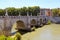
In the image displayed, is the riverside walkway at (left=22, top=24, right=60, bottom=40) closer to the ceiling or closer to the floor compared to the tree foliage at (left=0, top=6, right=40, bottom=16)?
closer to the floor

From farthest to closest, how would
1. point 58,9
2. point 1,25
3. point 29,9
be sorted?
point 58,9 < point 29,9 < point 1,25

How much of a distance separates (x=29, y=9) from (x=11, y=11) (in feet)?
24.6

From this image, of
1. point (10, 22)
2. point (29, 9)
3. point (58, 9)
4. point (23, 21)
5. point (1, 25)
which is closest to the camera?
point (1, 25)

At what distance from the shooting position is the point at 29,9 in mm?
56375

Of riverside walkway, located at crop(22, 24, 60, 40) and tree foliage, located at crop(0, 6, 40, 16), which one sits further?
tree foliage, located at crop(0, 6, 40, 16)

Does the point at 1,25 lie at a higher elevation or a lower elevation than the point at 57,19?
higher

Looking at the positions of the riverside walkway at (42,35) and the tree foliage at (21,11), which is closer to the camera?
the riverside walkway at (42,35)

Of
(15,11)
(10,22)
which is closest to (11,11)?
(15,11)

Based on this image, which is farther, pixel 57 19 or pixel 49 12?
pixel 49 12

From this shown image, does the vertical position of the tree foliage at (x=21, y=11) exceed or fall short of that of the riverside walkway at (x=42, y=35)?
it exceeds it

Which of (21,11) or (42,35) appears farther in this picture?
(21,11)

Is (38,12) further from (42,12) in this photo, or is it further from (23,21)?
(23,21)

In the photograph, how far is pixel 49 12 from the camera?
6050cm

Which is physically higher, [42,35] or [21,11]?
[21,11]
